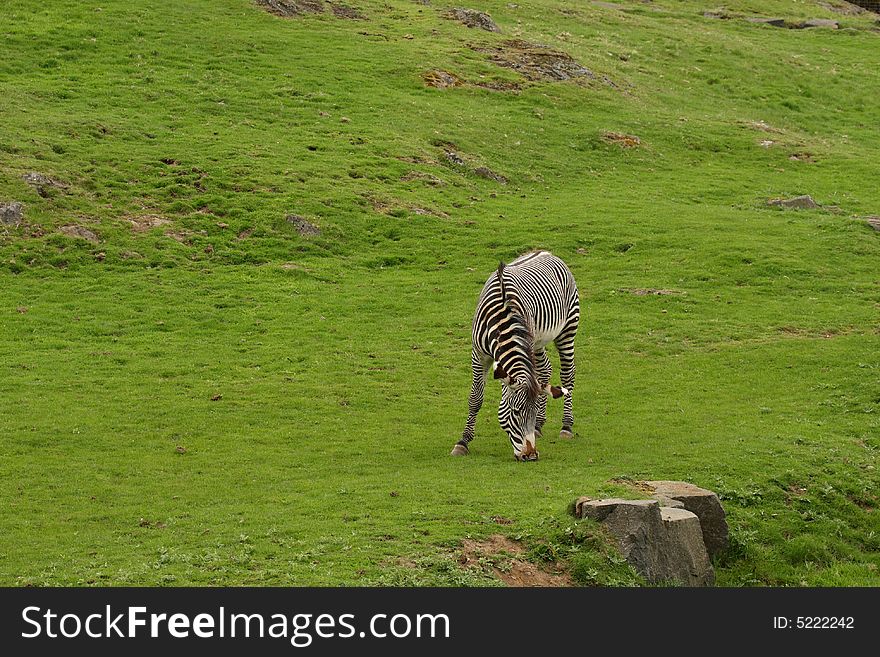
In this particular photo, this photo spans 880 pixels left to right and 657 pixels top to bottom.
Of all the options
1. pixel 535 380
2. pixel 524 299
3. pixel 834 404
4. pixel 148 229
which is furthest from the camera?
pixel 148 229

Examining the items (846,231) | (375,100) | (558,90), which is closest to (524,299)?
(846,231)

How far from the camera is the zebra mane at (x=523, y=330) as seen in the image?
800 inches

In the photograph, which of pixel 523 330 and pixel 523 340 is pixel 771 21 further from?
pixel 523 340

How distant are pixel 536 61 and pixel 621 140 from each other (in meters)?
9.18

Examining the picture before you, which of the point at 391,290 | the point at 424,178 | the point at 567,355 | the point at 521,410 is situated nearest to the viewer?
the point at 521,410

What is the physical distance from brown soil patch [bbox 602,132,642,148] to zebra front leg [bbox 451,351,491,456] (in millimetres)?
28562

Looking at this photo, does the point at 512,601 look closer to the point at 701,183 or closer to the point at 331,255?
the point at 331,255

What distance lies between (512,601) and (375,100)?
121 ft

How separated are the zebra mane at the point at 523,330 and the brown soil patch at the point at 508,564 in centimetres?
444

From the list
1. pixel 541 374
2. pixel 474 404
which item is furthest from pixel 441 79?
pixel 474 404

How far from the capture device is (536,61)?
5612cm

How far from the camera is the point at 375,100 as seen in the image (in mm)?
48156

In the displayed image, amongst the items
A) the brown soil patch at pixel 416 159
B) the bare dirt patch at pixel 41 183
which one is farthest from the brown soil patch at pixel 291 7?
the bare dirt patch at pixel 41 183

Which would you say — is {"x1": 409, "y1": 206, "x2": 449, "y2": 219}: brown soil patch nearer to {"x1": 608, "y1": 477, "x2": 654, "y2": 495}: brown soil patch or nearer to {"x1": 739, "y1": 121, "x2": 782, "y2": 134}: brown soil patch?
{"x1": 739, "y1": 121, "x2": 782, "y2": 134}: brown soil patch
